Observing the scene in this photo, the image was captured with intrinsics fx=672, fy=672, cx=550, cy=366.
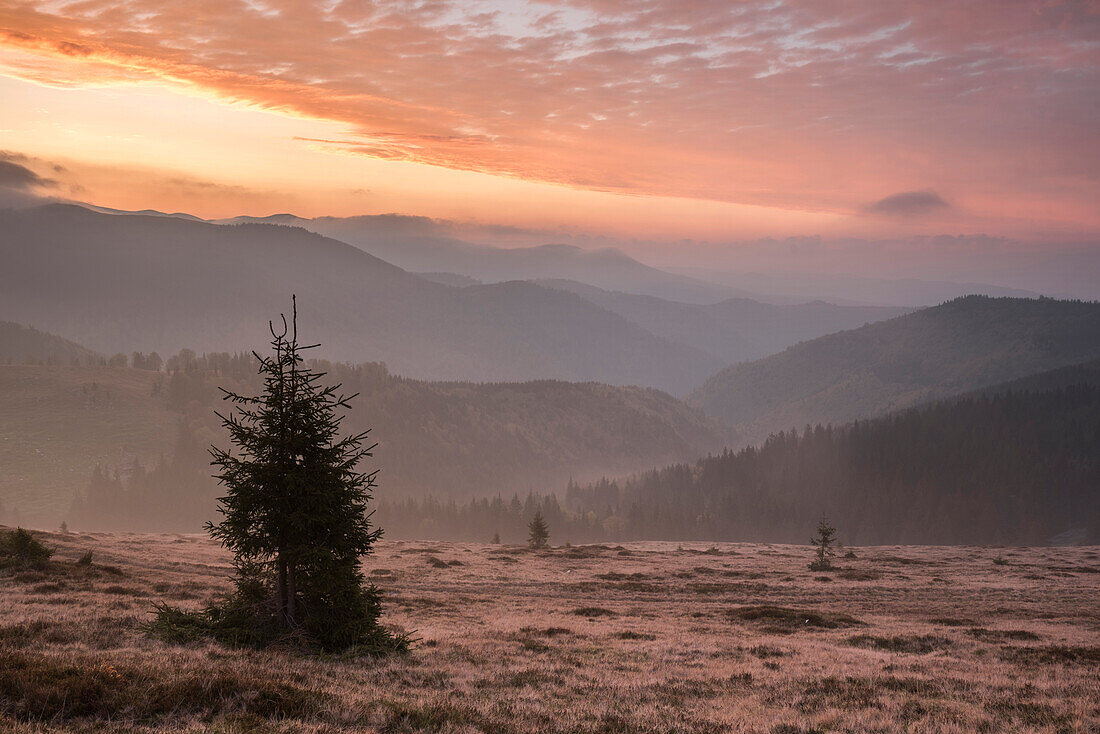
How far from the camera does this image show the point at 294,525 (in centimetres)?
2072

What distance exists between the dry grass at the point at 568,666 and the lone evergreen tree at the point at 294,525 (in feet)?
5.59

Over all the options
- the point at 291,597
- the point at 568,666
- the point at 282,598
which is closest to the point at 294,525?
the point at 291,597

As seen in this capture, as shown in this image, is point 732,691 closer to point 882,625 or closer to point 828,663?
point 828,663

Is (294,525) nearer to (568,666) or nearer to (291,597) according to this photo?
(291,597)

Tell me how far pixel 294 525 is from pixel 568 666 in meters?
10.6

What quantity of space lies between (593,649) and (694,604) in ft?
84.5

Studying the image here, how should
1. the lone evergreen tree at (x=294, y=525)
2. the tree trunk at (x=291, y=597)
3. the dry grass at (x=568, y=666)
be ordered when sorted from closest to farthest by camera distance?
the dry grass at (x=568, y=666), the lone evergreen tree at (x=294, y=525), the tree trunk at (x=291, y=597)

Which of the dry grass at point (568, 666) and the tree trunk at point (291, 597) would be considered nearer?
the dry grass at point (568, 666)

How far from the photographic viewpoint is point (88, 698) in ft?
41.7

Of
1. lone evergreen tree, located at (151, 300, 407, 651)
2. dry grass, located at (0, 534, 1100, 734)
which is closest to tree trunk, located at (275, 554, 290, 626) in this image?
lone evergreen tree, located at (151, 300, 407, 651)

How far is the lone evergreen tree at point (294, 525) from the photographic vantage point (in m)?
20.7

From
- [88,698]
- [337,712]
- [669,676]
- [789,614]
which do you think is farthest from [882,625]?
[88,698]

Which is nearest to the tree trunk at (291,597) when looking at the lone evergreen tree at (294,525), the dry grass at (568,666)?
the lone evergreen tree at (294,525)

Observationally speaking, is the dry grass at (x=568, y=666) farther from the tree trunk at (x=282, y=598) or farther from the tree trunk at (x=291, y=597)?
the tree trunk at (x=282, y=598)
